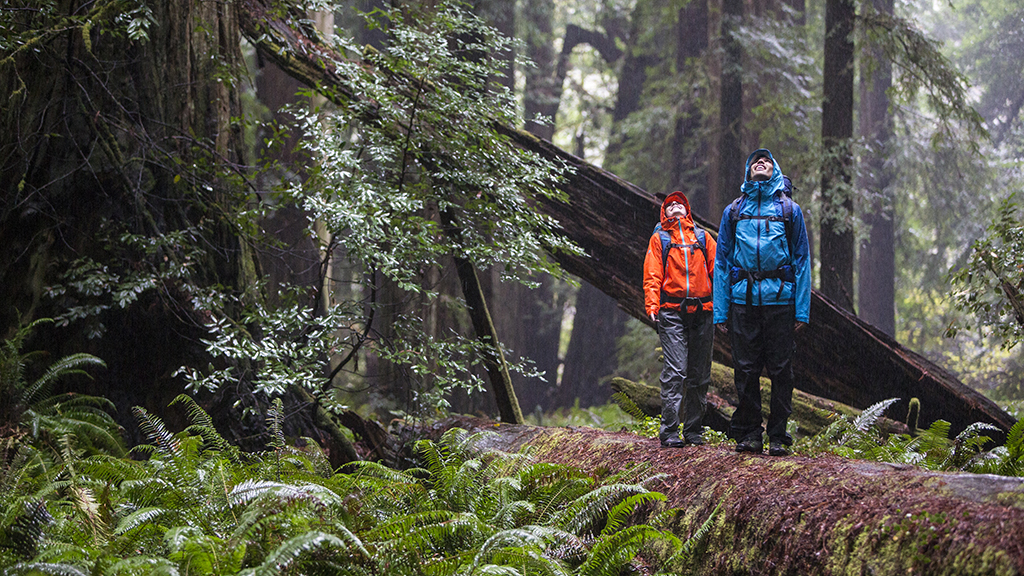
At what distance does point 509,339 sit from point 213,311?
44.3ft

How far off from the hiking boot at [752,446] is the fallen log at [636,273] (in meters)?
2.89

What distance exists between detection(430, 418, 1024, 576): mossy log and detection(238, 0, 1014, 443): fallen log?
3556mm

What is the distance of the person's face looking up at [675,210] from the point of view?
573cm

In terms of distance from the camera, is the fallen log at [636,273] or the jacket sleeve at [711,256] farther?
the fallen log at [636,273]

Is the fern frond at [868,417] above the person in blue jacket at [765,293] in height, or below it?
below

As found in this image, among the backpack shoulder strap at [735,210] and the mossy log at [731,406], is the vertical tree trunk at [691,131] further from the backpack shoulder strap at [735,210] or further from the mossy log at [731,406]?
the backpack shoulder strap at [735,210]

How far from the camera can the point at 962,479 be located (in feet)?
9.82

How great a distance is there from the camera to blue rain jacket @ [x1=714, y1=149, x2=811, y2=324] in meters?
4.61

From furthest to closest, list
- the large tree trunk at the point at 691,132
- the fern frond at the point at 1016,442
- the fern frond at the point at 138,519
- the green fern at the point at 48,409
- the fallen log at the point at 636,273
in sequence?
the large tree trunk at the point at 691,132, the fallen log at the point at 636,273, the green fern at the point at 48,409, the fern frond at the point at 1016,442, the fern frond at the point at 138,519

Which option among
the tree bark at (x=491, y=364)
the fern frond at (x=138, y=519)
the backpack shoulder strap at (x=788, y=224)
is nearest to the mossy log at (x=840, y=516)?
the backpack shoulder strap at (x=788, y=224)

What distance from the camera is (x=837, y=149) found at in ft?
33.4

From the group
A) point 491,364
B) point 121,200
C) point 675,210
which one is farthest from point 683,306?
point 121,200

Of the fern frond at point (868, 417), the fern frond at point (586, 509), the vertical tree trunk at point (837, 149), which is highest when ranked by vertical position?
the vertical tree trunk at point (837, 149)

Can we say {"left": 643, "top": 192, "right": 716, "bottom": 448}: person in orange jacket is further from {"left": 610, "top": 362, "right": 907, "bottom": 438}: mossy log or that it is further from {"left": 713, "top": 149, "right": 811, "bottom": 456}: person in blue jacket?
{"left": 610, "top": 362, "right": 907, "bottom": 438}: mossy log
